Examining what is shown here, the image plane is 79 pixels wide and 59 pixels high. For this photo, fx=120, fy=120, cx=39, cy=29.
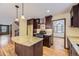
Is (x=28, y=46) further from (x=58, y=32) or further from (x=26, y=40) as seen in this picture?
(x=58, y=32)

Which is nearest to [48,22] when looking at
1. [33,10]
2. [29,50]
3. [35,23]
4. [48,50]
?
[35,23]

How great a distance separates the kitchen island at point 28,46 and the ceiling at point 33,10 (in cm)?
38

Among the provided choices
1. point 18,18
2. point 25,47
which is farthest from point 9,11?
point 25,47

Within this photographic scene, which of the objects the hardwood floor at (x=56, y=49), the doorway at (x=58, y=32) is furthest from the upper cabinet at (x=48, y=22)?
the hardwood floor at (x=56, y=49)

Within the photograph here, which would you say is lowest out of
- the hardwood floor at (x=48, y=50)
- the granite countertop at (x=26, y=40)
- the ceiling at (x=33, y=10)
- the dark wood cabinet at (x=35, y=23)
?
the hardwood floor at (x=48, y=50)

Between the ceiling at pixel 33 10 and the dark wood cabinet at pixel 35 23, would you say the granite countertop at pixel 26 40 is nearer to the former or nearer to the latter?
the dark wood cabinet at pixel 35 23

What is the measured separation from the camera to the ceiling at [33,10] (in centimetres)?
209

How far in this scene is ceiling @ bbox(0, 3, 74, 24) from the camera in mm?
2090

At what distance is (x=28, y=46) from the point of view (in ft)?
7.05

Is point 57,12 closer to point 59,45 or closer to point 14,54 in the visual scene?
point 59,45

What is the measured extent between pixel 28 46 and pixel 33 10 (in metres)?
0.66

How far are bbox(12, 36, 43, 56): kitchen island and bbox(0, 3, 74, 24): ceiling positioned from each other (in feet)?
1.24

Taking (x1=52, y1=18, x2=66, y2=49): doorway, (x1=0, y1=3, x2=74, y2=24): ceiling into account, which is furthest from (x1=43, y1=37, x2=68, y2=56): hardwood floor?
(x1=0, y1=3, x2=74, y2=24): ceiling

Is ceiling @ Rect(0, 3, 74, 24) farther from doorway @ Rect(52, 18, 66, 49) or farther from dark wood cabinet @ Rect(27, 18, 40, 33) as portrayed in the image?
doorway @ Rect(52, 18, 66, 49)
